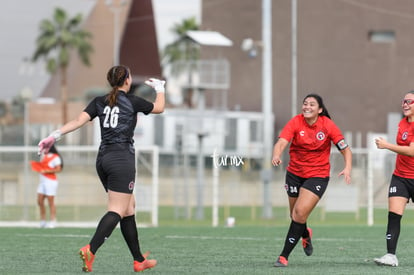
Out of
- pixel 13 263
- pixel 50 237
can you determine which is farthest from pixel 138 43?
pixel 13 263

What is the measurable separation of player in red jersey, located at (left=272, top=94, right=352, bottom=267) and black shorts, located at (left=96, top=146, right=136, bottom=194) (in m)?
1.86

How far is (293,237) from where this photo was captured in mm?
10930

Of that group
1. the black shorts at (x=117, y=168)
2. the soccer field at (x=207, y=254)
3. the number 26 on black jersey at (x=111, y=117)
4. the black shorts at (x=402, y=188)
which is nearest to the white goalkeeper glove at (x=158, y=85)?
the number 26 on black jersey at (x=111, y=117)

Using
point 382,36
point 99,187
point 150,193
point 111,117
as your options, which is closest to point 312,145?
point 111,117

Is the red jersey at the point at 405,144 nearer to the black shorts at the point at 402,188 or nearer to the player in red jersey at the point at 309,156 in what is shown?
the black shorts at the point at 402,188

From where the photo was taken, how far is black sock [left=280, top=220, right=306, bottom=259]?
35.8ft

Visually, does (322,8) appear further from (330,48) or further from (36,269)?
(36,269)

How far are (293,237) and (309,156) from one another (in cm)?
87

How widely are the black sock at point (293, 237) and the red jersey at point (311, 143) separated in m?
0.54

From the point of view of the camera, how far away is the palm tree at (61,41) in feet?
255

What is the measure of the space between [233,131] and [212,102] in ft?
15.9

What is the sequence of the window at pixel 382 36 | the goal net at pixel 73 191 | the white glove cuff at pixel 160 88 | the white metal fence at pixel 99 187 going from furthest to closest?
the window at pixel 382 36 < the white metal fence at pixel 99 187 < the goal net at pixel 73 191 < the white glove cuff at pixel 160 88

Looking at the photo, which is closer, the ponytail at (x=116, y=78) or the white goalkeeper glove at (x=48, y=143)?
the white goalkeeper glove at (x=48, y=143)

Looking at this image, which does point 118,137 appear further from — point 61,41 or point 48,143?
point 61,41
